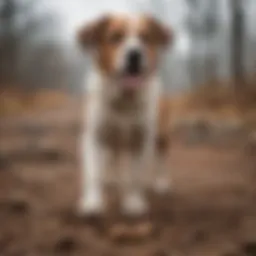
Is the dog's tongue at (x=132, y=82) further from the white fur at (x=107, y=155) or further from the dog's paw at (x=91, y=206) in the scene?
the dog's paw at (x=91, y=206)

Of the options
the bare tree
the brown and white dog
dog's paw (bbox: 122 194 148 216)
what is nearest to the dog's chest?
the brown and white dog

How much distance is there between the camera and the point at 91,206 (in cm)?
141

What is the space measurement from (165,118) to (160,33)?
17 centimetres

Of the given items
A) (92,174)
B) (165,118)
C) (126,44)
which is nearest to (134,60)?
(126,44)

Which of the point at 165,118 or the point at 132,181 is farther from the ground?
the point at 165,118

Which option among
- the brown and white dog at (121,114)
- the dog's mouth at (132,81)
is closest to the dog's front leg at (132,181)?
the brown and white dog at (121,114)

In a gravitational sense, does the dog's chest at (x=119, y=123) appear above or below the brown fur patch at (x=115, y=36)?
below

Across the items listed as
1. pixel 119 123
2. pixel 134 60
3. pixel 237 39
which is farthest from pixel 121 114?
pixel 237 39

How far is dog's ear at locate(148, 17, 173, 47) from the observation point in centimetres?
139

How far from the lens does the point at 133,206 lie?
142cm

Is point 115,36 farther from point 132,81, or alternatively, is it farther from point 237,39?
point 237,39

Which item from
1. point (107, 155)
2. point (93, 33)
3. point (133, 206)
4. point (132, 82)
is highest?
point (93, 33)

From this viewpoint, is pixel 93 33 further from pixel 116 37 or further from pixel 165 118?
pixel 165 118

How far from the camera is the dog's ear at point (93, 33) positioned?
4.57 feet
